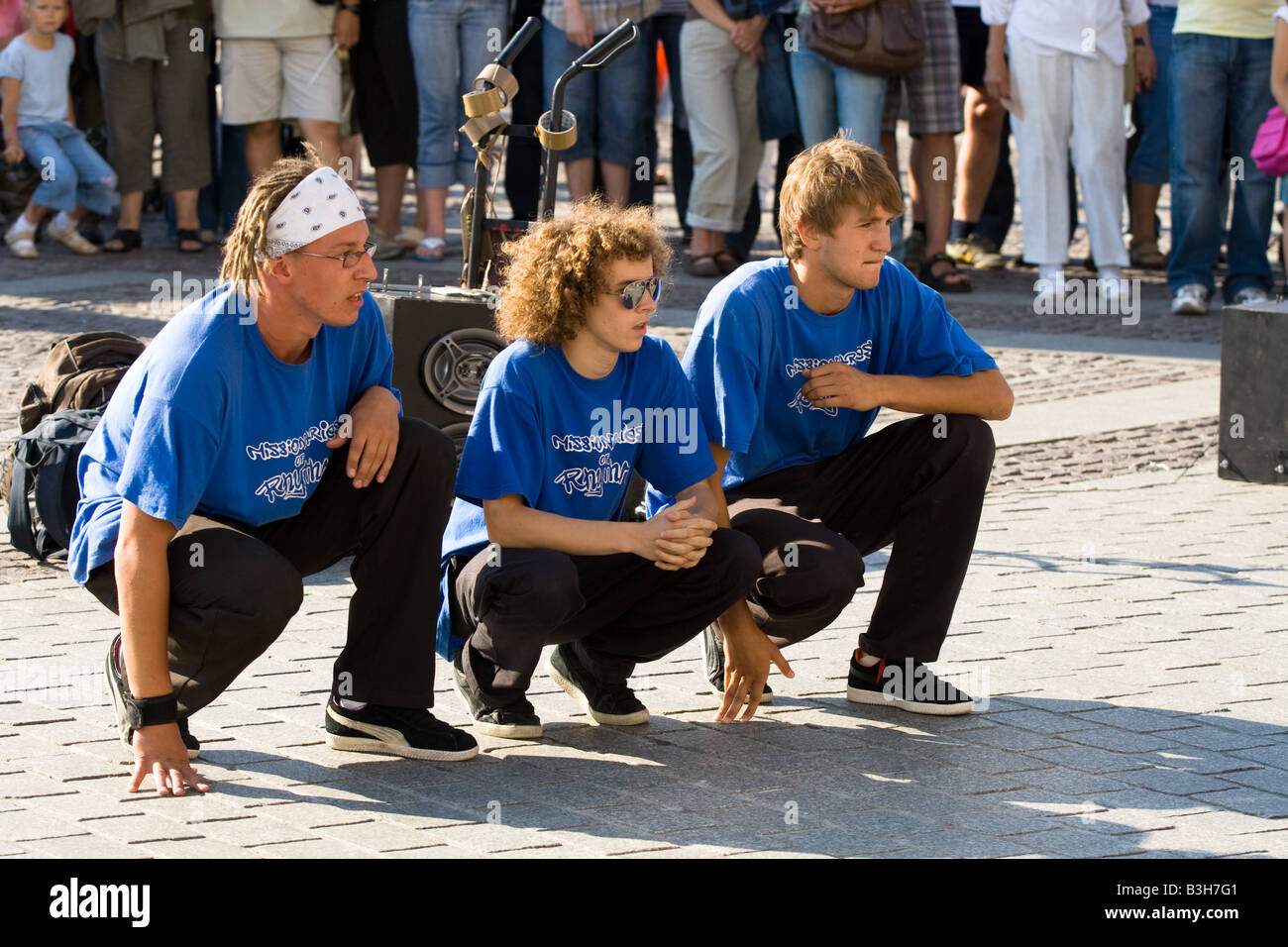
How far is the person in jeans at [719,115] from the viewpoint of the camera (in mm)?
9914

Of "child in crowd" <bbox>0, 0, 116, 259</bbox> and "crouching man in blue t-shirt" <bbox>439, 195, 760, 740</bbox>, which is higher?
"child in crowd" <bbox>0, 0, 116, 259</bbox>

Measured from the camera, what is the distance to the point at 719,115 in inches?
399

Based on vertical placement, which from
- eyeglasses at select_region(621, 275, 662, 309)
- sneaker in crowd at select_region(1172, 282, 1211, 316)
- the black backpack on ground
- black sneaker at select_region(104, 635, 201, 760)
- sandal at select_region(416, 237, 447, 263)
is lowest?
black sneaker at select_region(104, 635, 201, 760)

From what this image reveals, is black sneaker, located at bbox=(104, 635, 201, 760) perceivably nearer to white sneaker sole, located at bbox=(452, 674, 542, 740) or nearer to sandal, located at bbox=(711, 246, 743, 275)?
white sneaker sole, located at bbox=(452, 674, 542, 740)

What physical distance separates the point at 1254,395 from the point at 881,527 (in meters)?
2.72

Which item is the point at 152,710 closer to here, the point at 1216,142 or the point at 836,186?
the point at 836,186

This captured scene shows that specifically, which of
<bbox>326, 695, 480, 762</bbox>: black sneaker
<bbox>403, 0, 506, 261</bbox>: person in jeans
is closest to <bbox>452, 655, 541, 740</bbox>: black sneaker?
<bbox>326, 695, 480, 762</bbox>: black sneaker

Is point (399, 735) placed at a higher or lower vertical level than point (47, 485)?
lower

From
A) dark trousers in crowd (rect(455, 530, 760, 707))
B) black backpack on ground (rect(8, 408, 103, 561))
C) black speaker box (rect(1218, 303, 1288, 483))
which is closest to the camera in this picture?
dark trousers in crowd (rect(455, 530, 760, 707))

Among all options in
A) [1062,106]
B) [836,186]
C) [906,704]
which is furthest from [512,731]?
[1062,106]

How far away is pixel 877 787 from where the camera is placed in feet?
12.5

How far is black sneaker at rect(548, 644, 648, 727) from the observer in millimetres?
4193

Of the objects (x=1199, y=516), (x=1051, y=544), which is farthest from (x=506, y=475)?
(x=1199, y=516)
